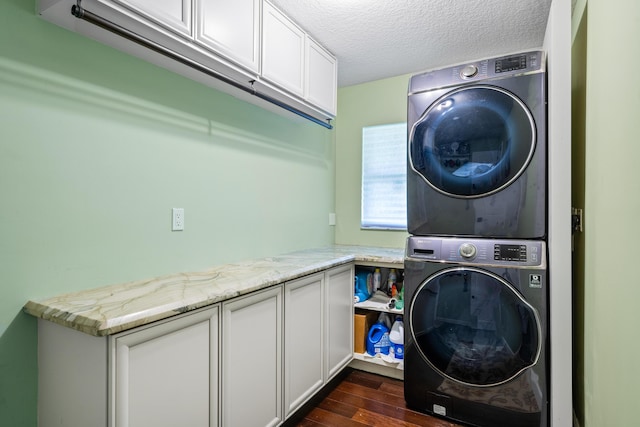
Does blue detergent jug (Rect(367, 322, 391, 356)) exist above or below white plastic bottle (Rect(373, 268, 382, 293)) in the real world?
below

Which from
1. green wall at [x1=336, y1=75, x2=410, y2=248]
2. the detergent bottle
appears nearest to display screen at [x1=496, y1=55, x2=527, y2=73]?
green wall at [x1=336, y1=75, x2=410, y2=248]

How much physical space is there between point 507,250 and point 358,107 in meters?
1.96

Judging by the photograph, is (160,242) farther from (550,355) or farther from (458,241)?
(550,355)

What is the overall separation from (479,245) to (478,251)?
3 centimetres

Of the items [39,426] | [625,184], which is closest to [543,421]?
[625,184]

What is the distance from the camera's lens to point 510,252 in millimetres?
1772

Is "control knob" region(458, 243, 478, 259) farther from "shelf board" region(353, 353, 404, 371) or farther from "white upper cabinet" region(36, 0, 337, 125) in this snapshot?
"white upper cabinet" region(36, 0, 337, 125)

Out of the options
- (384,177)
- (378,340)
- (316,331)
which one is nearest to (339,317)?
(316,331)

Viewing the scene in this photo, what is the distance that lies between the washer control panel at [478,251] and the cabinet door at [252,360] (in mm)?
890

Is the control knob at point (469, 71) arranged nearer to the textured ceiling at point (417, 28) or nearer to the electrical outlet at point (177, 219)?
the textured ceiling at point (417, 28)

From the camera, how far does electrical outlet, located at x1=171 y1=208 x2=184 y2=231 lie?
5.62 ft

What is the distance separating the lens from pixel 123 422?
3.41 feet

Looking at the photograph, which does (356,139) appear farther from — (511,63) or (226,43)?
(226,43)

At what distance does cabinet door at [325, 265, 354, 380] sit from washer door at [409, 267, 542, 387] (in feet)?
1.68
